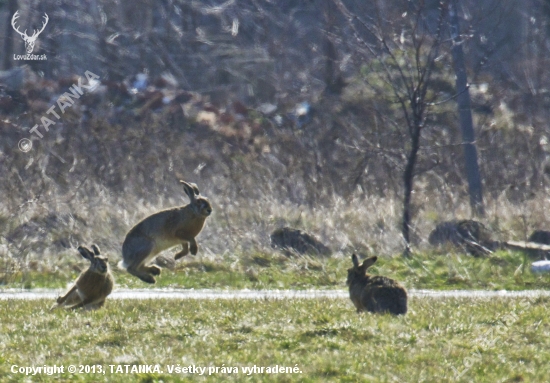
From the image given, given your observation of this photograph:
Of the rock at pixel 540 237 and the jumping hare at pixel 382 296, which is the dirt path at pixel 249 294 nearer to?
the jumping hare at pixel 382 296

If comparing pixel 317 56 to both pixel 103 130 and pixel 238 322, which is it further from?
pixel 238 322

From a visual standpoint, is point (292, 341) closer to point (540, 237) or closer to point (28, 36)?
point (540, 237)

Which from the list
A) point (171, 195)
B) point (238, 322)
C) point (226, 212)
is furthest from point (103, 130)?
point (238, 322)

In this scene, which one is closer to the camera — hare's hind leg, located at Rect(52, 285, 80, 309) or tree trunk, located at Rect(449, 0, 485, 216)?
hare's hind leg, located at Rect(52, 285, 80, 309)

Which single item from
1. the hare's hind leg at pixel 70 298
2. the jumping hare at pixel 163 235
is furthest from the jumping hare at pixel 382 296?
the jumping hare at pixel 163 235

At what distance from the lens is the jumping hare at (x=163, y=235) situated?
13609 mm

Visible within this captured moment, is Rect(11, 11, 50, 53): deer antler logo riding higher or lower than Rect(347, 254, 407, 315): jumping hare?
higher

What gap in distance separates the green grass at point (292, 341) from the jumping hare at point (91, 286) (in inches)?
7.8

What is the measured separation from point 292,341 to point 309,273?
24.5ft

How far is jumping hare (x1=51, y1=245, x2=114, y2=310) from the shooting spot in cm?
1120

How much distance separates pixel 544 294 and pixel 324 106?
2257 cm

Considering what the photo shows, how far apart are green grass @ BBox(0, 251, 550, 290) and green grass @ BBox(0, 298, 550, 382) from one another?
156 inches

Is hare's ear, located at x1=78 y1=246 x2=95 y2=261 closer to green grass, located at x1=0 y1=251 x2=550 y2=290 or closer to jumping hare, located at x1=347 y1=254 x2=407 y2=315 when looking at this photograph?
jumping hare, located at x1=347 y1=254 x2=407 y2=315

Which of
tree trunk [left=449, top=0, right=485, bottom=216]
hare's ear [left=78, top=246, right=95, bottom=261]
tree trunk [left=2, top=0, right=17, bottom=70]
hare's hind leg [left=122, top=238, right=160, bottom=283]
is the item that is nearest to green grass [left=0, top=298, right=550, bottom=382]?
hare's ear [left=78, top=246, right=95, bottom=261]
